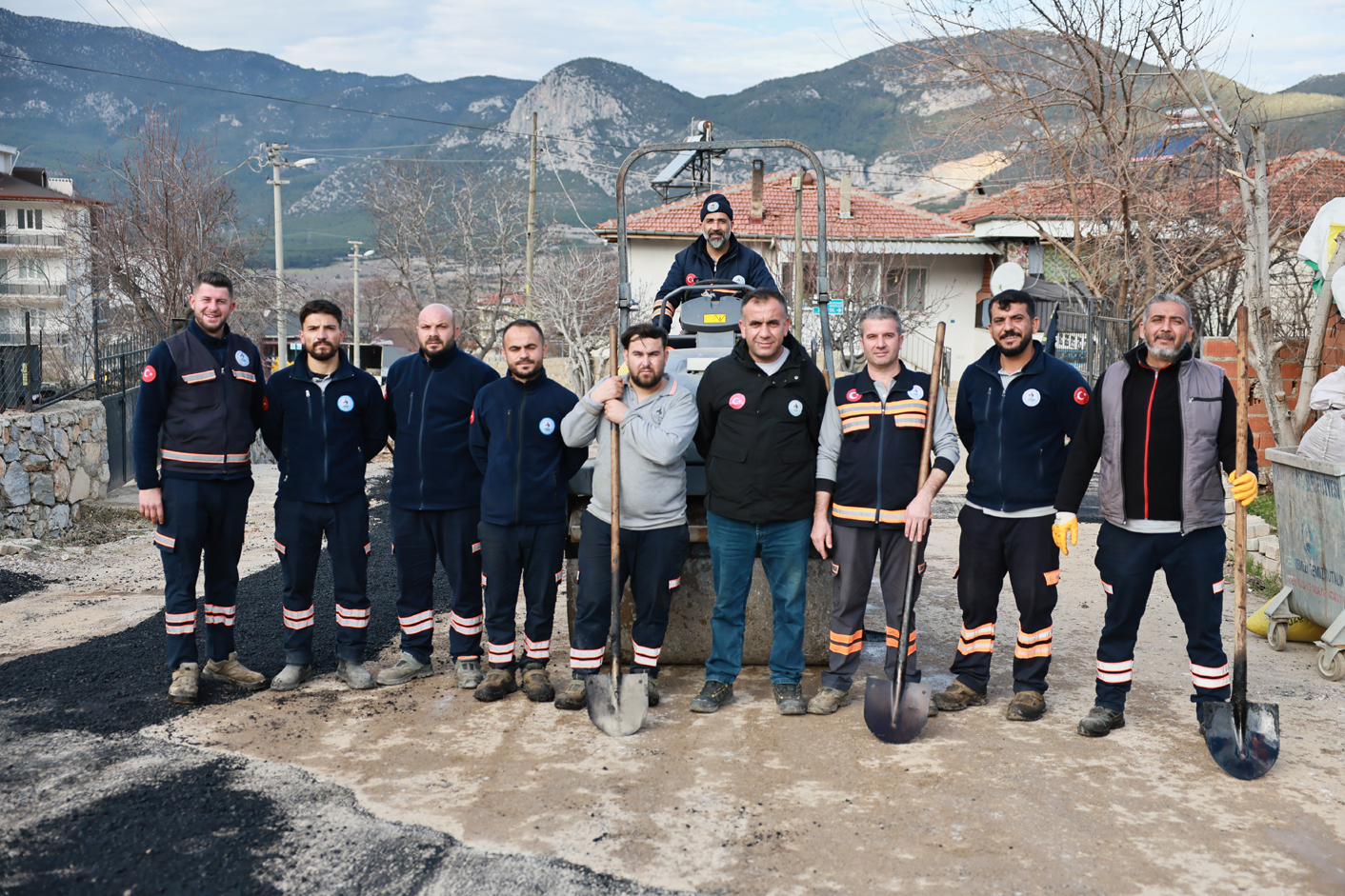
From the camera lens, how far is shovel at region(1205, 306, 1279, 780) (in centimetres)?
399

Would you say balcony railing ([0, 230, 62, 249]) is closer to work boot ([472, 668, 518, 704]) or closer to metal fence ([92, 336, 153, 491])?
metal fence ([92, 336, 153, 491])

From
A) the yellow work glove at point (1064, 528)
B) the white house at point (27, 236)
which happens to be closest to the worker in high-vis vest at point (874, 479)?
the yellow work glove at point (1064, 528)

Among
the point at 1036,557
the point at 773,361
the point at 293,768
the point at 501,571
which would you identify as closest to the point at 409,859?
the point at 293,768

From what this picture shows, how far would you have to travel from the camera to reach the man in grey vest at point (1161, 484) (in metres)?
4.24

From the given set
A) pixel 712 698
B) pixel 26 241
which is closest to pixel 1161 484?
pixel 712 698

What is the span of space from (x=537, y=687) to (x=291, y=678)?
1269 millimetres

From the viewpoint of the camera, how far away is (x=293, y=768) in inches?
160

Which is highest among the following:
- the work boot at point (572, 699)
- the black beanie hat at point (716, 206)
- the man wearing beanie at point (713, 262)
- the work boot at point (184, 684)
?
the black beanie hat at point (716, 206)

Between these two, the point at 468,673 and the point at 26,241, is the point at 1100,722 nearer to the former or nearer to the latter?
the point at 468,673

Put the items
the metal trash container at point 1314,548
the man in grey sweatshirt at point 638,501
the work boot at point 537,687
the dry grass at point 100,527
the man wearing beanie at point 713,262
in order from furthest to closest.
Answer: the dry grass at point 100,527
the man wearing beanie at point 713,262
the metal trash container at point 1314,548
the work boot at point 537,687
the man in grey sweatshirt at point 638,501

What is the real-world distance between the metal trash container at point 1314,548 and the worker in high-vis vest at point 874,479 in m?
2.26

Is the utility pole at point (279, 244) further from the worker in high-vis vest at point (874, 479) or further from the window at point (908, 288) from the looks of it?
the worker in high-vis vest at point (874, 479)

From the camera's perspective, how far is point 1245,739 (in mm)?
4082

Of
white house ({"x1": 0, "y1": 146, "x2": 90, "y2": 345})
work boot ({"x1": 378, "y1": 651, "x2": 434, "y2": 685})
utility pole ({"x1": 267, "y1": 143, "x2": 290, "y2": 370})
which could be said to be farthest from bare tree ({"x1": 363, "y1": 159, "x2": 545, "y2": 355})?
work boot ({"x1": 378, "y1": 651, "x2": 434, "y2": 685})
